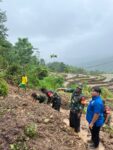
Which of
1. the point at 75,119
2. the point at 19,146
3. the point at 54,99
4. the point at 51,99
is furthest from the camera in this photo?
the point at 51,99

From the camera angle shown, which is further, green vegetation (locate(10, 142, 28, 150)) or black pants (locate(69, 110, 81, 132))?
black pants (locate(69, 110, 81, 132))

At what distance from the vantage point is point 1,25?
33750 millimetres

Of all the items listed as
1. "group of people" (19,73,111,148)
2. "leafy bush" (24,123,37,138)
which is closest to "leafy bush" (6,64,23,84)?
"group of people" (19,73,111,148)

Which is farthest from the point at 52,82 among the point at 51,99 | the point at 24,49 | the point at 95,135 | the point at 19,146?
the point at 19,146

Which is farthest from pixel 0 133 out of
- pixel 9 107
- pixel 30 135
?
pixel 9 107

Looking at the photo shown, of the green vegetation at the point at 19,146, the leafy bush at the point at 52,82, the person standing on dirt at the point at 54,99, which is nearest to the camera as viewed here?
the green vegetation at the point at 19,146

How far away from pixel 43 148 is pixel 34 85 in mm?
16144

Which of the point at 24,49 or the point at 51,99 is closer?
the point at 51,99

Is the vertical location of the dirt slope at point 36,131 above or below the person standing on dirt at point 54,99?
below

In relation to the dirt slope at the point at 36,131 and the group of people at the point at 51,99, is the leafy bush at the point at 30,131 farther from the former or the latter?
the group of people at the point at 51,99

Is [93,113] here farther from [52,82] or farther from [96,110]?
[52,82]

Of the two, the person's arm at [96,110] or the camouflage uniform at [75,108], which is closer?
the person's arm at [96,110]

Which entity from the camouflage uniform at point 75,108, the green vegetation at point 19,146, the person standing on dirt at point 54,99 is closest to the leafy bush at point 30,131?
the green vegetation at point 19,146

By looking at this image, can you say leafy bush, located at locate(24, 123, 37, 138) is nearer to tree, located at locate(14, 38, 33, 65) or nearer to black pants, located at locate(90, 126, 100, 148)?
black pants, located at locate(90, 126, 100, 148)
